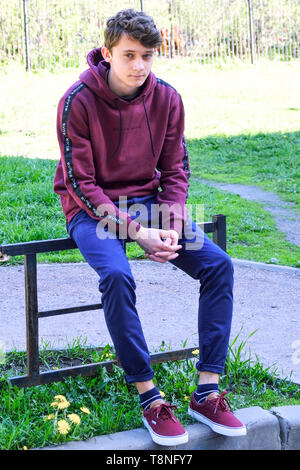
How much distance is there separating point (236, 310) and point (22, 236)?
2.02 metres

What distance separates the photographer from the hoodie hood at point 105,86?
10.9ft

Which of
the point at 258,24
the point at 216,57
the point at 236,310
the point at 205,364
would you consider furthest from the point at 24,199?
the point at 258,24

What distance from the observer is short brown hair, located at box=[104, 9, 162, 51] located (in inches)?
126

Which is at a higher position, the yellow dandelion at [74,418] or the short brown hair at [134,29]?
the short brown hair at [134,29]

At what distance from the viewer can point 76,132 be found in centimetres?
327

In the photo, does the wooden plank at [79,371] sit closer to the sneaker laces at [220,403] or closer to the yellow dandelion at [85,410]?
the yellow dandelion at [85,410]

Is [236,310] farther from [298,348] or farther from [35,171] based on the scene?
[35,171]

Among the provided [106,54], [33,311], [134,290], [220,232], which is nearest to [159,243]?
[134,290]

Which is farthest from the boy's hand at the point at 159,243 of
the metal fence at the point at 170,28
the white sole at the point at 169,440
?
the metal fence at the point at 170,28

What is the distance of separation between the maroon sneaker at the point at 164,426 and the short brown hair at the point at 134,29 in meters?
1.61

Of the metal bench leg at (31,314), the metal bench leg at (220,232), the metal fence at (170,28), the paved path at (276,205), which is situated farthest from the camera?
the metal fence at (170,28)

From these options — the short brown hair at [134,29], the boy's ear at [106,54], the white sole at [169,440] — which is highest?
the short brown hair at [134,29]

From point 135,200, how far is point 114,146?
0.28 metres

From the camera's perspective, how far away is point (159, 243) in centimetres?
320
